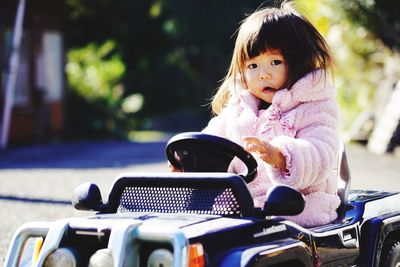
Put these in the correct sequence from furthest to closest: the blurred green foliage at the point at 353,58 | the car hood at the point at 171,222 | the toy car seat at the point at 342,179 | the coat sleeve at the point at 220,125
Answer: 1. the blurred green foliage at the point at 353,58
2. the coat sleeve at the point at 220,125
3. the toy car seat at the point at 342,179
4. the car hood at the point at 171,222

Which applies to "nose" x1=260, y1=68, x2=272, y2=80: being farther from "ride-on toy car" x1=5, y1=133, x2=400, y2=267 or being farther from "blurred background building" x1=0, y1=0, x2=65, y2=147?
"blurred background building" x1=0, y1=0, x2=65, y2=147

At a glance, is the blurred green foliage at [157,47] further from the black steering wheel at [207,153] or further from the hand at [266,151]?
the hand at [266,151]

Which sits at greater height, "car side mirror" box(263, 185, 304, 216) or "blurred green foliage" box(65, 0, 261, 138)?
"blurred green foliage" box(65, 0, 261, 138)

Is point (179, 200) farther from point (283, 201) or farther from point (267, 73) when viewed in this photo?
point (267, 73)

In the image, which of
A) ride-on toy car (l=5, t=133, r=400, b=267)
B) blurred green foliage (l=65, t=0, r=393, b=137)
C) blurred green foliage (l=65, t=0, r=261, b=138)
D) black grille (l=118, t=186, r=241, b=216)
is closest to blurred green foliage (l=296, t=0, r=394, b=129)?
blurred green foliage (l=65, t=0, r=393, b=137)

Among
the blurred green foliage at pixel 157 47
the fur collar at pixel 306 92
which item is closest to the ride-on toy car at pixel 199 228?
the fur collar at pixel 306 92

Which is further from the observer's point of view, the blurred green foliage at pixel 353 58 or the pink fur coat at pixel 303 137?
the blurred green foliage at pixel 353 58

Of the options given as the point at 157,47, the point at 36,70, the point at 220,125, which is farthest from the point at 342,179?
the point at 157,47

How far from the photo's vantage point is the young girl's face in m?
3.92

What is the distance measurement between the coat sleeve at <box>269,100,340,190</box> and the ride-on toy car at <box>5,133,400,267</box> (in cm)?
16

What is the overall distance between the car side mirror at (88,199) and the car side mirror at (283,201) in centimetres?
84

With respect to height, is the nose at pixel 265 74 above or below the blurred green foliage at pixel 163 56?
below

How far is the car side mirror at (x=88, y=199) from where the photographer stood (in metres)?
3.70

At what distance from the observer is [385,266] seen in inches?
158
